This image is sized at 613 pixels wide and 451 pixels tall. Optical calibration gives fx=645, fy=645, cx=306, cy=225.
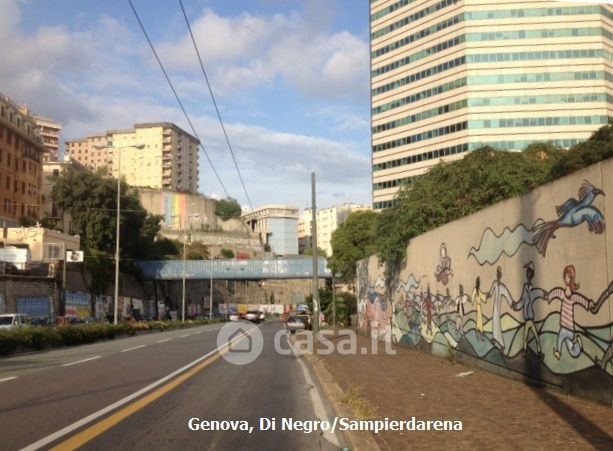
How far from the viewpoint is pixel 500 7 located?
352ft

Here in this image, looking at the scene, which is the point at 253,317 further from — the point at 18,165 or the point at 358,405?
the point at 358,405

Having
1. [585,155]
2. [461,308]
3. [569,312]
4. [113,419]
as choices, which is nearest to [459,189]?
[461,308]

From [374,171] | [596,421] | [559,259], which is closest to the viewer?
[596,421]

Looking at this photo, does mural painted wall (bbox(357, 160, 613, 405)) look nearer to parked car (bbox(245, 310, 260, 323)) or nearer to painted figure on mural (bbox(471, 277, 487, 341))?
painted figure on mural (bbox(471, 277, 487, 341))

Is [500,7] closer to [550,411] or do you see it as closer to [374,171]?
[374,171]

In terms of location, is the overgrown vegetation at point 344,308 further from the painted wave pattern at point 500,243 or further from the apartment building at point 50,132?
the apartment building at point 50,132

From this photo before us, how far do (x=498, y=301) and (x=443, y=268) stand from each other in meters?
4.40

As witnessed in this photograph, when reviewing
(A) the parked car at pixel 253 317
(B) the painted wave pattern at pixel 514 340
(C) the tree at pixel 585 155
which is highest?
(C) the tree at pixel 585 155

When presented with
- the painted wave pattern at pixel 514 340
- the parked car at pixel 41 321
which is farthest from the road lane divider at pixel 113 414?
the parked car at pixel 41 321

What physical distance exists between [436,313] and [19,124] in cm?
7375

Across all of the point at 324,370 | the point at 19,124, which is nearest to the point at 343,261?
the point at 324,370

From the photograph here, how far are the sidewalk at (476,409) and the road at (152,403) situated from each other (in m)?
0.88

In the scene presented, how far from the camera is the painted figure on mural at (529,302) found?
1107cm

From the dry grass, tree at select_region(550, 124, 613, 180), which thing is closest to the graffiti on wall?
the dry grass
